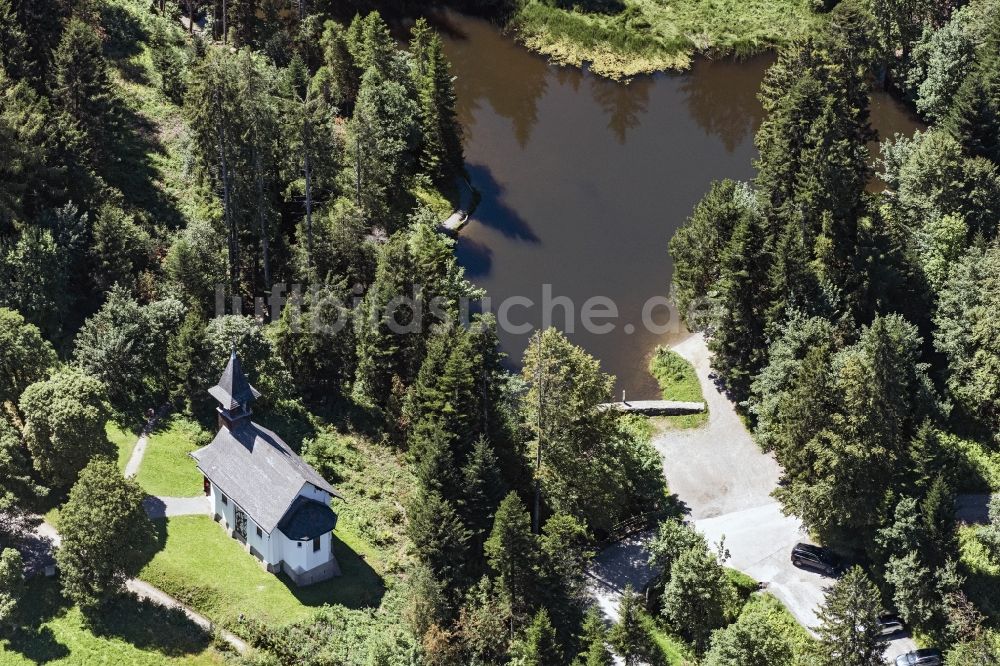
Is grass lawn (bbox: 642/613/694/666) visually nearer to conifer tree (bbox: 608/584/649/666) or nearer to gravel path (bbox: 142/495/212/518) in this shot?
conifer tree (bbox: 608/584/649/666)

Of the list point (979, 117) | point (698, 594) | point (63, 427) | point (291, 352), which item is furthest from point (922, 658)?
point (63, 427)

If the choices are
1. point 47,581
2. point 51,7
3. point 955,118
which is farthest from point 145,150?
point 955,118

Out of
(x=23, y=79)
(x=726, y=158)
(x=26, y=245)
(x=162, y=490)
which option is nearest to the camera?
(x=162, y=490)

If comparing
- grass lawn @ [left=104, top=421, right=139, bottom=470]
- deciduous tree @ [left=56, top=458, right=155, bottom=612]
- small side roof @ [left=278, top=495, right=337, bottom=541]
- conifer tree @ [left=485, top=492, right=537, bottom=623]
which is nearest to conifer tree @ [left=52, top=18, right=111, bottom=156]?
grass lawn @ [left=104, top=421, right=139, bottom=470]

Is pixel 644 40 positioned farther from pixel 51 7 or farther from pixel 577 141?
pixel 51 7

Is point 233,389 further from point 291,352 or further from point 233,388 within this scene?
point 291,352
